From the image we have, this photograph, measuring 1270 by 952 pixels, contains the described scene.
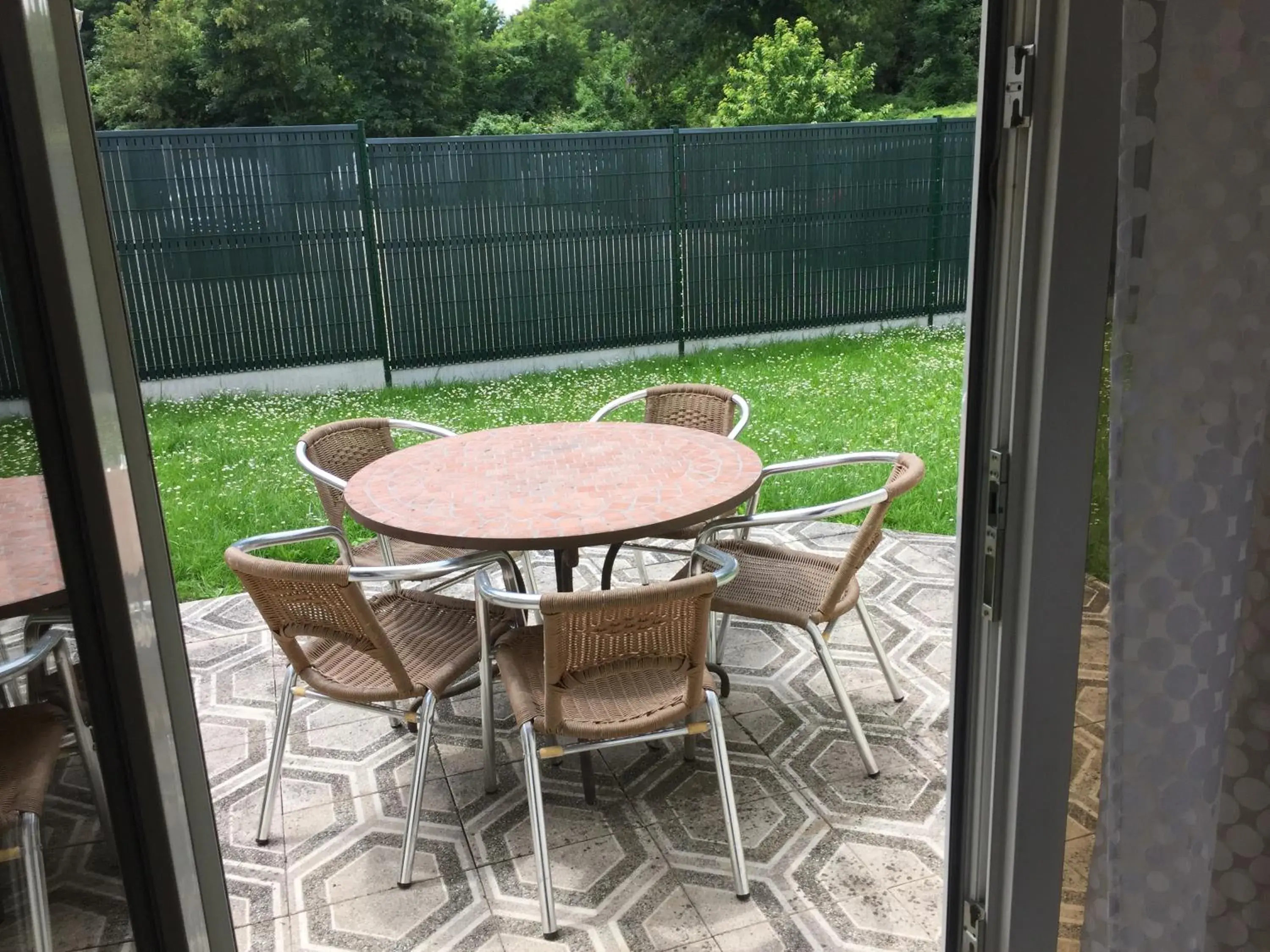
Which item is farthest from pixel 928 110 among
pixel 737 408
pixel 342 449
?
pixel 342 449

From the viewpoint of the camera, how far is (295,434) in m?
7.02

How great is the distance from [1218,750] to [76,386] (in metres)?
1.17

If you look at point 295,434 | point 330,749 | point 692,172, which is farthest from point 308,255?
point 330,749

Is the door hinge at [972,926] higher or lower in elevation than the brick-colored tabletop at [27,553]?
lower

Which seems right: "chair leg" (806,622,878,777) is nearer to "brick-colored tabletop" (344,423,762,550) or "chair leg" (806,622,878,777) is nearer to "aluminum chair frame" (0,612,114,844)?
"brick-colored tabletop" (344,423,762,550)

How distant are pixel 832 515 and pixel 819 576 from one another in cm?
18

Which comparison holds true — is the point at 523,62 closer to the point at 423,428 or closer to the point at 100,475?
the point at 423,428

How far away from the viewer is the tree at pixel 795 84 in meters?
15.1

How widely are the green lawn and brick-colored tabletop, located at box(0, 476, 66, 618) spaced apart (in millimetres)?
3592

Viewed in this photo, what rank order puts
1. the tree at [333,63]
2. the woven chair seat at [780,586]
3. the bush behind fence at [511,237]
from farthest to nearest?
the tree at [333,63]
the bush behind fence at [511,237]
the woven chair seat at [780,586]

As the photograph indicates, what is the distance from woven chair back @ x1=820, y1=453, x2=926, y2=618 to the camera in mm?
2623

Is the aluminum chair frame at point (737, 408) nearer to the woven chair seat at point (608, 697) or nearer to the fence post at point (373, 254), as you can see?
the woven chair seat at point (608, 697)

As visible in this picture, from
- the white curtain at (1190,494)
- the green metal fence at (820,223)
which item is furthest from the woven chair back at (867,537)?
the green metal fence at (820,223)

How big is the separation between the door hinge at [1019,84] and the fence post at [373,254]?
677 cm
